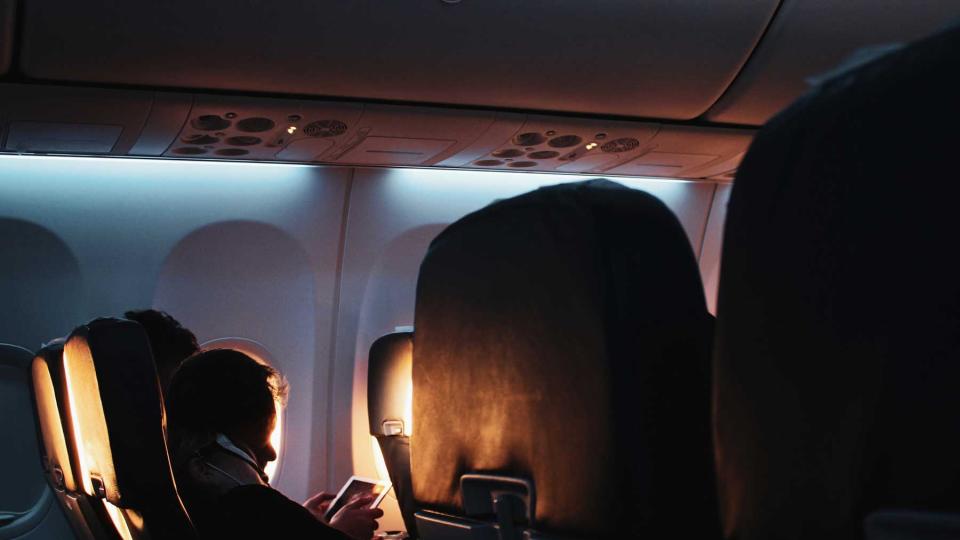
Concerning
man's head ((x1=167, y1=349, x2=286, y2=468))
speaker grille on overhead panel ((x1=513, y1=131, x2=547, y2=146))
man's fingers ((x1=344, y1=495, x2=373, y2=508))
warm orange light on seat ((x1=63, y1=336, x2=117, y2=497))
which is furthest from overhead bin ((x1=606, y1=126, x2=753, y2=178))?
warm orange light on seat ((x1=63, y1=336, x2=117, y2=497))

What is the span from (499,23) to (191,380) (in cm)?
187

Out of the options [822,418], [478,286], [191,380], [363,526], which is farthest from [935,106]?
[363,526]

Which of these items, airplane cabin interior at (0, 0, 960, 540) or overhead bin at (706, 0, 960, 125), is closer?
airplane cabin interior at (0, 0, 960, 540)

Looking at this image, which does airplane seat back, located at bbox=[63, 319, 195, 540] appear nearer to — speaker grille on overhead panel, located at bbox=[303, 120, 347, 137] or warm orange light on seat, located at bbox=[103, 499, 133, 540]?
warm orange light on seat, located at bbox=[103, 499, 133, 540]

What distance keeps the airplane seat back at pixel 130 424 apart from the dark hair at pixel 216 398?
513 millimetres

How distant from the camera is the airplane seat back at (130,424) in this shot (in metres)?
2.62

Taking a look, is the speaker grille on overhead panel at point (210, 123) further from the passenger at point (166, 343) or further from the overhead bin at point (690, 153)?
the overhead bin at point (690, 153)

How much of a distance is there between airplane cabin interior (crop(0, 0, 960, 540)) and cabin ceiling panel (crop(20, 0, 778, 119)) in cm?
2

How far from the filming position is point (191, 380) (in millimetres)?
3285

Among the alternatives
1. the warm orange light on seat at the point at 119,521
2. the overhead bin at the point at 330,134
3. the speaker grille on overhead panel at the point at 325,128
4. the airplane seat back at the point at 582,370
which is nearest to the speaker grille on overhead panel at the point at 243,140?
the overhead bin at the point at 330,134

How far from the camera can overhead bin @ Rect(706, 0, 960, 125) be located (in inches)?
168

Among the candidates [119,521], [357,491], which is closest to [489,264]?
[119,521]

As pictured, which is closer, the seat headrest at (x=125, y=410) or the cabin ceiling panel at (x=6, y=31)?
the seat headrest at (x=125, y=410)

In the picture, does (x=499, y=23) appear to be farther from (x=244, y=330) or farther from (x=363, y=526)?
(x=244, y=330)
